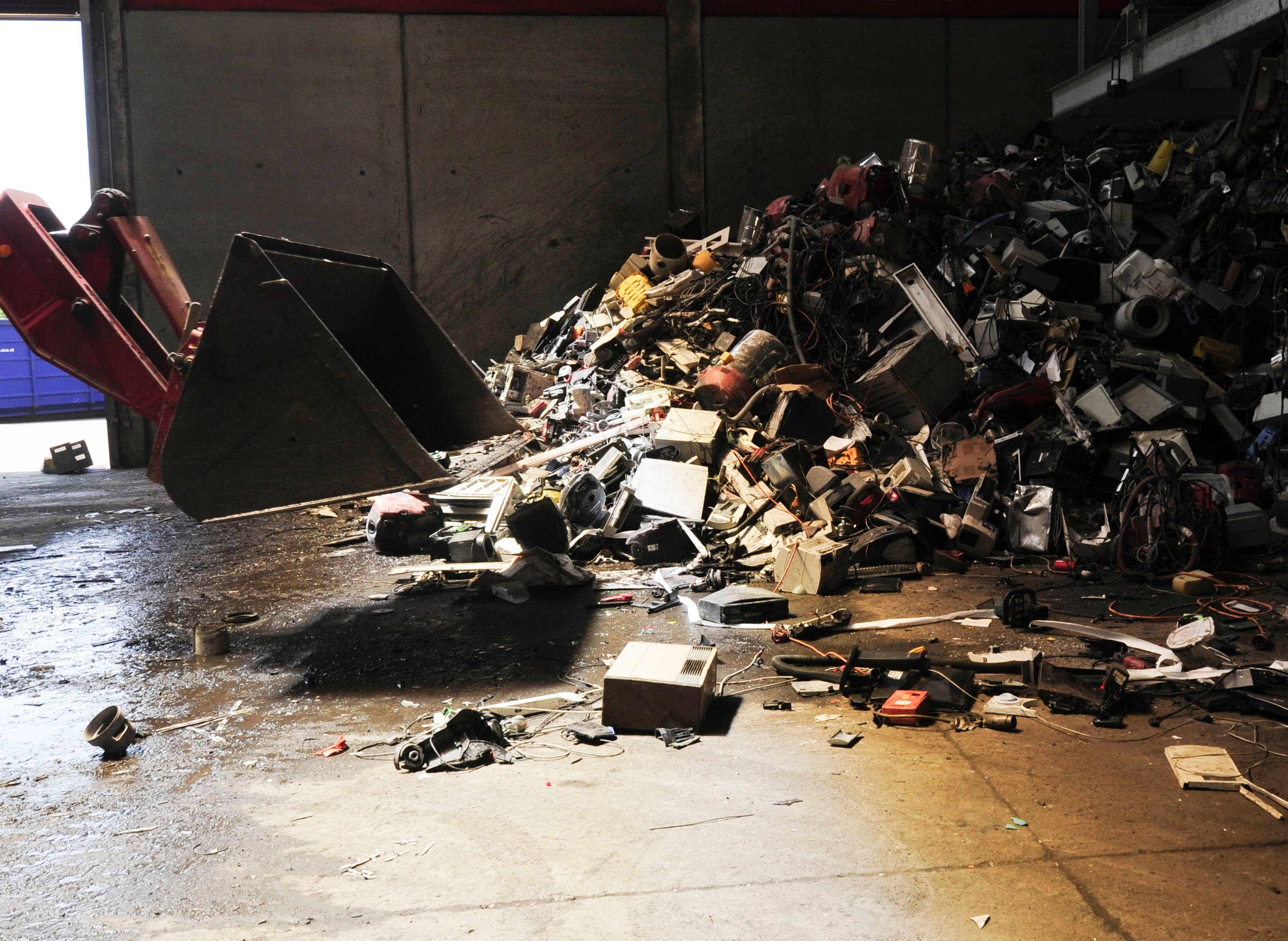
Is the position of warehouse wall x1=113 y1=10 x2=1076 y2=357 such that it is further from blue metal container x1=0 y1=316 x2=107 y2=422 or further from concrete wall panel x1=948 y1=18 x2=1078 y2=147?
blue metal container x1=0 y1=316 x2=107 y2=422

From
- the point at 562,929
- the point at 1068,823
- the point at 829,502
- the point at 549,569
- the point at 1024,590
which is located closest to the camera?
the point at 562,929

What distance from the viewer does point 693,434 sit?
670 cm

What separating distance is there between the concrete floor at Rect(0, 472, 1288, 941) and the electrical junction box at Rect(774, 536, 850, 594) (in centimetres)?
81

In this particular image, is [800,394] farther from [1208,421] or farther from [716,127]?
[716,127]

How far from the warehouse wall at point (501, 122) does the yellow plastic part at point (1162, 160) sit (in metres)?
3.64

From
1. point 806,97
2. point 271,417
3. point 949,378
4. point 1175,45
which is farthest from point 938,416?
point 806,97

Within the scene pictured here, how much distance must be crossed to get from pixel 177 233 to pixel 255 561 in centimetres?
678

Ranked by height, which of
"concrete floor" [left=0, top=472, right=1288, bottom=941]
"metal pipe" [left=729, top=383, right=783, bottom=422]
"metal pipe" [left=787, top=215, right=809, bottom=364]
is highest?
"metal pipe" [left=787, top=215, right=809, bottom=364]

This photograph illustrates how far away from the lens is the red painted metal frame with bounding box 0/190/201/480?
4.96m

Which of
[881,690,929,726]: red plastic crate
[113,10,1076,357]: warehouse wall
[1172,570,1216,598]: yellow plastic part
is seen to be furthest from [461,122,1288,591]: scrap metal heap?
[113,10,1076,357]: warehouse wall

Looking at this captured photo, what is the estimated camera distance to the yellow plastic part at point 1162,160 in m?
8.99

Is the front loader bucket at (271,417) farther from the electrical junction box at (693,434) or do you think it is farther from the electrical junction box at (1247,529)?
the electrical junction box at (1247,529)

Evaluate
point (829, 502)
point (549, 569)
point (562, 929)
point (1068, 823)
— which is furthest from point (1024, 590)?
point (562, 929)

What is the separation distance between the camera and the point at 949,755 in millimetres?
3252
